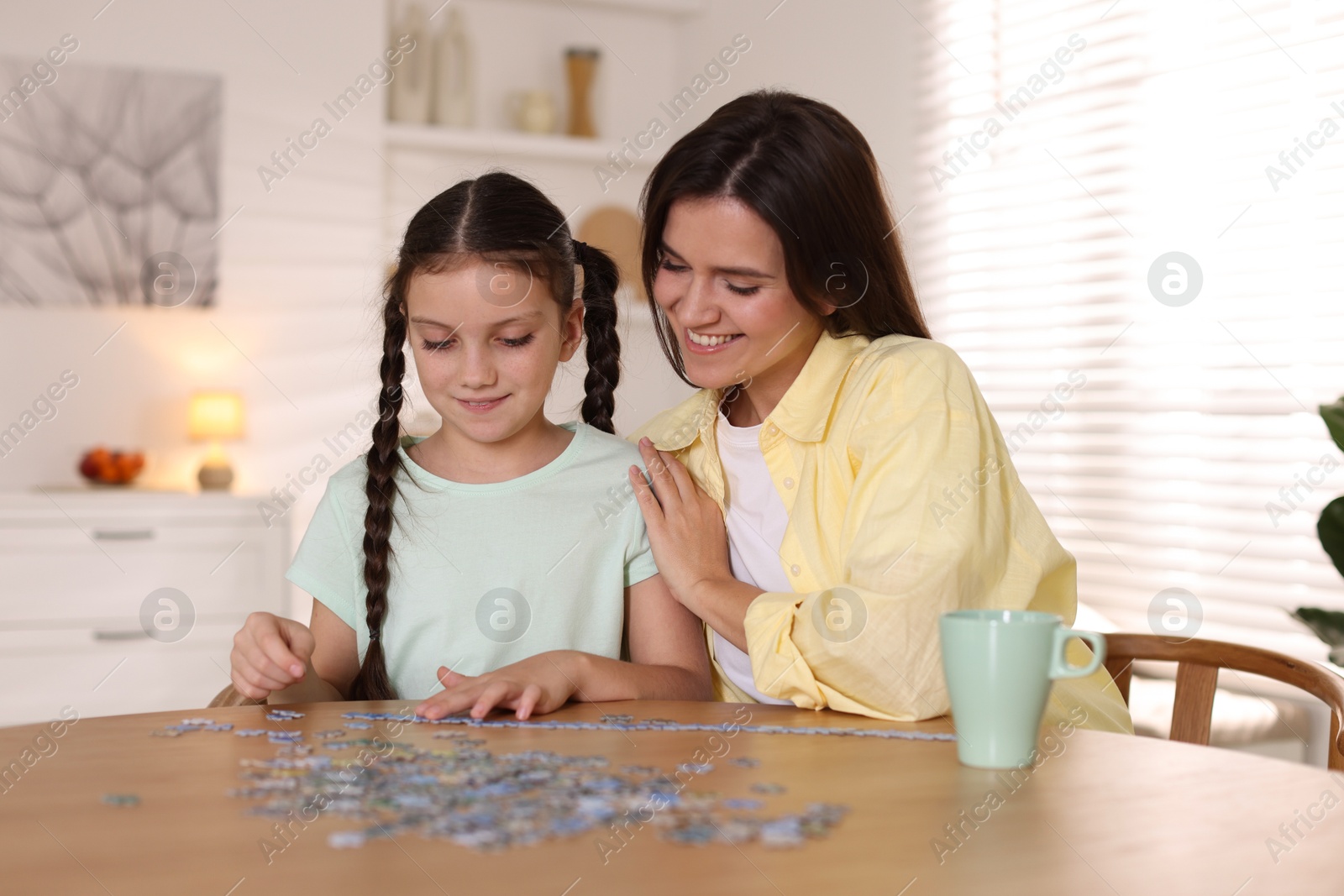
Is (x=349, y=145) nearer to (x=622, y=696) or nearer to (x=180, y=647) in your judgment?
(x=180, y=647)

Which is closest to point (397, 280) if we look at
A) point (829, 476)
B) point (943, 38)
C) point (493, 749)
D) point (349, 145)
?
point (829, 476)

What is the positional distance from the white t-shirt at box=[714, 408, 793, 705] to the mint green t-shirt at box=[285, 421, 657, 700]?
13cm

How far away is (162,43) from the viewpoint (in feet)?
16.0

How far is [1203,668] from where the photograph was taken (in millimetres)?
1592

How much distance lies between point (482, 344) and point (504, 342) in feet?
0.13

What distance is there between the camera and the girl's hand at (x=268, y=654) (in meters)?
1.37

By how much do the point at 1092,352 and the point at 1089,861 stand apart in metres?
3.02

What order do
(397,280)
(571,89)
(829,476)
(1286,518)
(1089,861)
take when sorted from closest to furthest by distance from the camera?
1. (1089,861)
2. (829,476)
3. (397,280)
4. (1286,518)
5. (571,89)

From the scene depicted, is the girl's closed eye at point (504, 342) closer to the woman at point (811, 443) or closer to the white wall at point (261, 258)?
the woman at point (811, 443)
